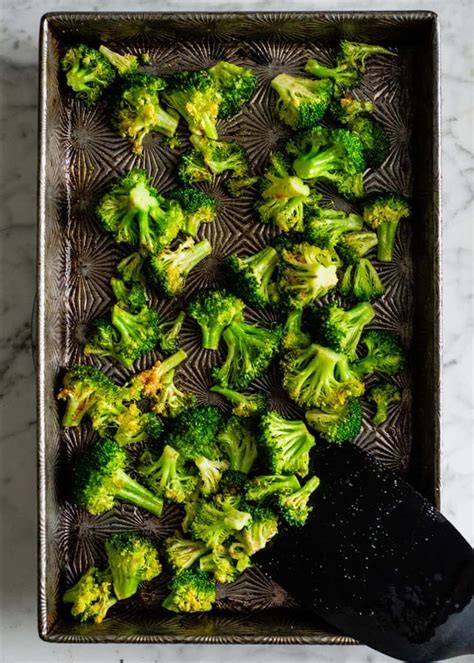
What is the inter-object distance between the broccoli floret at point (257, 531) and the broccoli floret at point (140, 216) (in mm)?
938

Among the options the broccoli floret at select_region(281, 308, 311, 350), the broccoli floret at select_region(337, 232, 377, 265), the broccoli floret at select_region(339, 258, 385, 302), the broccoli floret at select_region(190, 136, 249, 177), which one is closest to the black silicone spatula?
the broccoli floret at select_region(281, 308, 311, 350)

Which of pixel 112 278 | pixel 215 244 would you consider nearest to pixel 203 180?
pixel 215 244

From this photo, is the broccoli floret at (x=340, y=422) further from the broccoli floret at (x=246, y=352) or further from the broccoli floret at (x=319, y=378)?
the broccoli floret at (x=246, y=352)

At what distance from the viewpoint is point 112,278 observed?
2.77 m

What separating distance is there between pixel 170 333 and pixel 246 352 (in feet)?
0.89

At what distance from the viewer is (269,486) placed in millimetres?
2656

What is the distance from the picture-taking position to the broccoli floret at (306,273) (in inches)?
104

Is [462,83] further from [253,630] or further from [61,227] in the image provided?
[253,630]

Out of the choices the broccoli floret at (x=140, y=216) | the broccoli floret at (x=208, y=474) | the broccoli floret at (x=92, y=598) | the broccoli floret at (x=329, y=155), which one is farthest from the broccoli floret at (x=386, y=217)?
the broccoli floret at (x=92, y=598)

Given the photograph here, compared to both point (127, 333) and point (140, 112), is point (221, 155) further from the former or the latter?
point (127, 333)

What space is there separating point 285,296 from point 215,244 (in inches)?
12.2

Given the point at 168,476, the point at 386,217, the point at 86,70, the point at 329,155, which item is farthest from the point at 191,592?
the point at 86,70

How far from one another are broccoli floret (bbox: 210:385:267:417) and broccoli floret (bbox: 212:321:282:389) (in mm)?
22

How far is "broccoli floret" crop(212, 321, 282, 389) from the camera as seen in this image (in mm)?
2688
